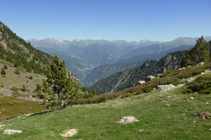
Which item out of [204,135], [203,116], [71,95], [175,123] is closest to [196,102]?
[203,116]

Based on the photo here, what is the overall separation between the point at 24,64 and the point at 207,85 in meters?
164

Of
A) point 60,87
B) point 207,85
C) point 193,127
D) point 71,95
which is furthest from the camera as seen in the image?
point 71,95

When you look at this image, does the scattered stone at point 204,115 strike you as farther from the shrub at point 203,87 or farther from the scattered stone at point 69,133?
the scattered stone at point 69,133

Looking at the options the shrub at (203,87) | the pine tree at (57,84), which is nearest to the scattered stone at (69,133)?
→ the pine tree at (57,84)

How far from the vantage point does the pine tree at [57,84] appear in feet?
89.7

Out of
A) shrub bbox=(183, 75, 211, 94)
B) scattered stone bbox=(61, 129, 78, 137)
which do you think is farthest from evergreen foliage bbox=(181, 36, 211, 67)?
scattered stone bbox=(61, 129, 78, 137)

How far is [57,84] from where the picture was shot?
91.7 feet

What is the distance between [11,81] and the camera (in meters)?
88.8

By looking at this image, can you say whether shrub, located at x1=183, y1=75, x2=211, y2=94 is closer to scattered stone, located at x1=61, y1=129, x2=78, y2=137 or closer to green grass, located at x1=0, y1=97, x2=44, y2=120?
scattered stone, located at x1=61, y1=129, x2=78, y2=137

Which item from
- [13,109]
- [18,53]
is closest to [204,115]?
[13,109]

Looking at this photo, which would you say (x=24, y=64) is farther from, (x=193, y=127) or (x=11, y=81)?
(x=193, y=127)

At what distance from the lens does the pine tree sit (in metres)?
27.3

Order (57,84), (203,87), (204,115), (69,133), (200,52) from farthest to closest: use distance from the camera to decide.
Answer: (200,52)
(57,84)
(203,87)
(69,133)
(204,115)

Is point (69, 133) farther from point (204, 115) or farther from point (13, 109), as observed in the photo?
point (13, 109)
